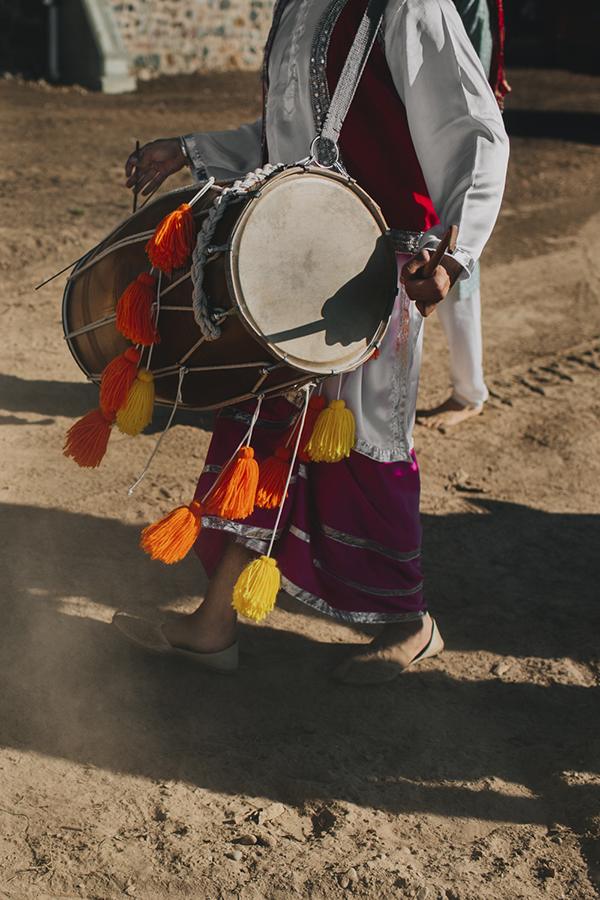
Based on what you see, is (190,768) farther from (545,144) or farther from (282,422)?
(545,144)

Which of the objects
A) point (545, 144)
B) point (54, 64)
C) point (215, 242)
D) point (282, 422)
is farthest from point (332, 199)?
point (54, 64)

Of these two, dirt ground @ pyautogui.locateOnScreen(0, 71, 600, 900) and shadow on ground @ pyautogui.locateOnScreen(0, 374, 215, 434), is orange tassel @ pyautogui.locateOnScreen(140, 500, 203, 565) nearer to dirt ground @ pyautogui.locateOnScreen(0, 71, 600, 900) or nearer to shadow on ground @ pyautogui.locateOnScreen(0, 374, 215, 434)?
dirt ground @ pyautogui.locateOnScreen(0, 71, 600, 900)

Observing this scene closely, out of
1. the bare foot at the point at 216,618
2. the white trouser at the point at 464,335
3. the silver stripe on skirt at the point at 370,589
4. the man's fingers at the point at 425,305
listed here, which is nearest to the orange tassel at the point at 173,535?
the bare foot at the point at 216,618

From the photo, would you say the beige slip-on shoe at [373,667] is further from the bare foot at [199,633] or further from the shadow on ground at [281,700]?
the bare foot at [199,633]

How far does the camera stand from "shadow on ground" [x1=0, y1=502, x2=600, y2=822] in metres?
1.80

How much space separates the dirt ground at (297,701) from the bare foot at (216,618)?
106mm

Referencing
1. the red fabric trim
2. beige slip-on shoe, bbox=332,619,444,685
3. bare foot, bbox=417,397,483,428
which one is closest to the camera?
beige slip-on shoe, bbox=332,619,444,685

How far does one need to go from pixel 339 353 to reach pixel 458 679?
107 centimetres

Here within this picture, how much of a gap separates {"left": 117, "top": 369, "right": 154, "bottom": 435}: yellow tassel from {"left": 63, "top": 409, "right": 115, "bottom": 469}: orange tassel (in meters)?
0.07

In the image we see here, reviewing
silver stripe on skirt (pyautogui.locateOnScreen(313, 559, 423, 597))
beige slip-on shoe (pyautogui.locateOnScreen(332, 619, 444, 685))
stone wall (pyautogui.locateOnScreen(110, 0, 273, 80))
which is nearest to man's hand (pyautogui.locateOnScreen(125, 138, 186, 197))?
silver stripe on skirt (pyautogui.locateOnScreen(313, 559, 423, 597))

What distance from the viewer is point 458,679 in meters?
2.21

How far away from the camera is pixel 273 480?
1.87 m

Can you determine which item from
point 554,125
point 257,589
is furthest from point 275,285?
point 554,125

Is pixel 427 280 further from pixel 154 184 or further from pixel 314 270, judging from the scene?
pixel 154 184
